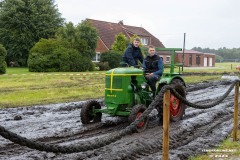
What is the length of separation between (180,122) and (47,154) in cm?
390

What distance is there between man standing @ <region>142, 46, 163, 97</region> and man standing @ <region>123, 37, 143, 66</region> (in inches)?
12.5

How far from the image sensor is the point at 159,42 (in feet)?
171

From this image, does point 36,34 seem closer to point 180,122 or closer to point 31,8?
point 31,8

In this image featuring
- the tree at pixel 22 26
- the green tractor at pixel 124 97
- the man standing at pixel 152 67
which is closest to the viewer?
the green tractor at pixel 124 97

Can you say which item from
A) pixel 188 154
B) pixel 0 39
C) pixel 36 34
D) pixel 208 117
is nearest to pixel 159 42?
pixel 36 34

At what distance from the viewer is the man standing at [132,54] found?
27.4 feet

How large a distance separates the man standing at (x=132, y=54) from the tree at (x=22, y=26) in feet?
104

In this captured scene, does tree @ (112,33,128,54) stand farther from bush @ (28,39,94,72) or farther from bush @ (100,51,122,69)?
bush @ (28,39,94,72)

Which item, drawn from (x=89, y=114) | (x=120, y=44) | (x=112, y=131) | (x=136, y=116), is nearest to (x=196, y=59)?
(x=120, y=44)

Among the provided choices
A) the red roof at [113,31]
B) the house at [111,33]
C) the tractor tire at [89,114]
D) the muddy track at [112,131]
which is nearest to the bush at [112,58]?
the house at [111,33]

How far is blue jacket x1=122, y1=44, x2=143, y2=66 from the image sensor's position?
8.37 meters

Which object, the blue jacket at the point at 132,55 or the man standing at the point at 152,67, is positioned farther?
the blue jacket at the point at 132,55

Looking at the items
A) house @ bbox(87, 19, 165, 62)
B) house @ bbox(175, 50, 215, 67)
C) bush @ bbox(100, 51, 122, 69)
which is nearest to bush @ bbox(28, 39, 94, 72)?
bush @ bbox(100, 51, 122, 69)

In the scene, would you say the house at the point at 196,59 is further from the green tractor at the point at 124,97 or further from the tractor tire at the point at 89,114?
the tractor tire at the point at 89,114
